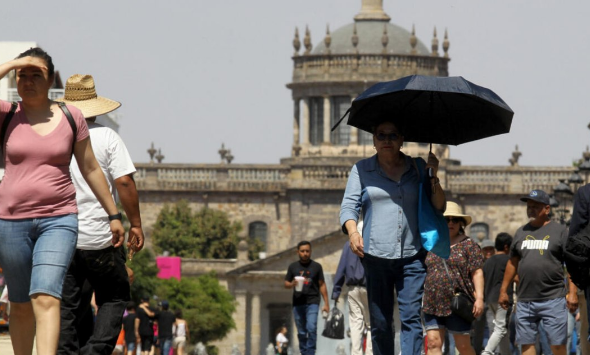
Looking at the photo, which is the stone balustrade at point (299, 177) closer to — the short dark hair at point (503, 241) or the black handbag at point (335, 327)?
the black handbag at point (335, 327)

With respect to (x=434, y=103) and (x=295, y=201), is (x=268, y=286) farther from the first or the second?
(x=434, y=103)

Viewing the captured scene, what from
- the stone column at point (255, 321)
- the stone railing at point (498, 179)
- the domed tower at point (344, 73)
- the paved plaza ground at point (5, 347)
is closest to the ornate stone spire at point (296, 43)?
the domed tower at point (344, 73)

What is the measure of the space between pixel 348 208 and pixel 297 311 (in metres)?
7.30

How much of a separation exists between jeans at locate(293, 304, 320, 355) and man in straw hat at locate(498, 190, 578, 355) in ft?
12.8

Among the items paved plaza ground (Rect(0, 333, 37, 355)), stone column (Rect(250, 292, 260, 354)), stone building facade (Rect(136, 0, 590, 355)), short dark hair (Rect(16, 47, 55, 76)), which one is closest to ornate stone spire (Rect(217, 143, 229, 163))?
stone building facade (Rect(136, 0, 590, 355))

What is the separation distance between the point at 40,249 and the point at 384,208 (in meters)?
2.91

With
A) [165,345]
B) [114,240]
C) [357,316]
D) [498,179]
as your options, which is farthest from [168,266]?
[114,240]

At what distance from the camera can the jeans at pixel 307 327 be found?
19.4 m

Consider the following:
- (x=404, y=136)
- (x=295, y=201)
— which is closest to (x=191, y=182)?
(x=295, y=201)

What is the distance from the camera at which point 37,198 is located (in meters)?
10.7

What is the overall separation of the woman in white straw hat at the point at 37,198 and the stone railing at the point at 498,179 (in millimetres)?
75486

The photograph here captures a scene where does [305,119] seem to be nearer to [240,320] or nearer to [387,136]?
[240,320]

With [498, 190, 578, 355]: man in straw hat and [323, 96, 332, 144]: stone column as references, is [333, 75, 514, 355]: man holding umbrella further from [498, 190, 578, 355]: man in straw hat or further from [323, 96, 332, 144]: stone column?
[323, 96, 332, 144]: stone column

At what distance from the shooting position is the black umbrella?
1315cm
